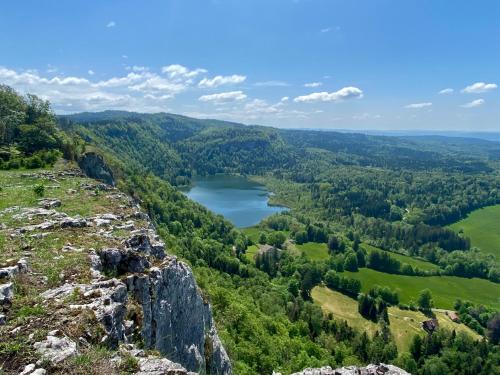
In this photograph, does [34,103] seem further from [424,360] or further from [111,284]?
[424,360]

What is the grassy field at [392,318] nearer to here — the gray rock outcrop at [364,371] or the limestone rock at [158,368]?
the gray rock outcrop at [364,371]

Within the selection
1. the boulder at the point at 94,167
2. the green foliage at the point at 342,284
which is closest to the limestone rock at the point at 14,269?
the boulder at the point at 94,167

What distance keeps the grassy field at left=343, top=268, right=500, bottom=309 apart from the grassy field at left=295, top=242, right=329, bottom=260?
60.7ft

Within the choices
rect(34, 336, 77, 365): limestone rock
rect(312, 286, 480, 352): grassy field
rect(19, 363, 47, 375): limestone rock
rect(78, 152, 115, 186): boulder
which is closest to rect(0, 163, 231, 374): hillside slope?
rect(34, 336, 77, 365): limestone rock

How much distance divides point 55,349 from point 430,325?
123025mm

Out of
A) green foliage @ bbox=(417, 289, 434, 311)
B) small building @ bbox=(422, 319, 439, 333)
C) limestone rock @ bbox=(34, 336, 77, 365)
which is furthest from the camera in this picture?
green foliage @ bbox=(417, 289, 434, 311)

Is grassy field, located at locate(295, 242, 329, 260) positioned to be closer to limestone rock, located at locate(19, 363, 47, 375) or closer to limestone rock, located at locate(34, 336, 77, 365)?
limestone rock, located at locate(34, 336, 77, 365)

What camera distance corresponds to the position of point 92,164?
2913 inches

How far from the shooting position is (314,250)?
183250 mm

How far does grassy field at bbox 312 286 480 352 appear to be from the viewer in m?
111

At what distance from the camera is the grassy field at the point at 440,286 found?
139600mm

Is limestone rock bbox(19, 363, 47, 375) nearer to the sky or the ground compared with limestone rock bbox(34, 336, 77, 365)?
nearer to the ground

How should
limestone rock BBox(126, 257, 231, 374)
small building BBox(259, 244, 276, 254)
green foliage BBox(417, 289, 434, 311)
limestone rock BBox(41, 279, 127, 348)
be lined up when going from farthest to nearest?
1. small building BBox(259, 244, 276, 254)
2. green foliage BBox(417, 289, 434, 311)
3. limestone rock BBox(126, 257, 231, 374)
4. limestone rock BBox(41, 279, 127, 348)

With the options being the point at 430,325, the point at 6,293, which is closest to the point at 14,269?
the point at 6,293
